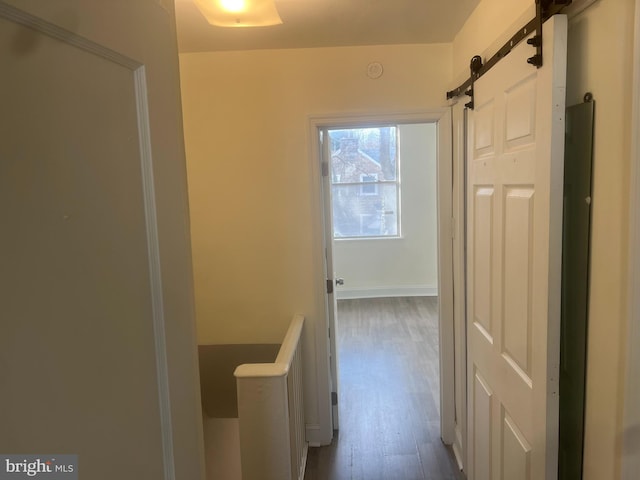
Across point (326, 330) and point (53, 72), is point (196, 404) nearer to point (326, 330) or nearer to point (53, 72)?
point (53, 72)

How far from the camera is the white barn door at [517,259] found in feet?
3.63

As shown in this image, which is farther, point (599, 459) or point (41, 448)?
point (599, 459)

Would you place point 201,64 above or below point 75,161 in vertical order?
above

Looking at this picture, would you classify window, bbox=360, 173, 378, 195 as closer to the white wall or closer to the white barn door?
the white wall

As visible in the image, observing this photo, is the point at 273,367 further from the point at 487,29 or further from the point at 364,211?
the point at 364,211

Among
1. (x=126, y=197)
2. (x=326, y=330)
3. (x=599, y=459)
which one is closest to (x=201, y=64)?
(x=326, y=330)

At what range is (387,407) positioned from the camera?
309 centimetres

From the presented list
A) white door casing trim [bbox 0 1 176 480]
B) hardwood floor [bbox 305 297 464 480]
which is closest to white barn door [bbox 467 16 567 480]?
hardwood floor [bbox 305 297 464 480]

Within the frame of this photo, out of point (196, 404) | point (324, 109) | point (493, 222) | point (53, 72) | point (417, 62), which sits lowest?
point (196, 404)

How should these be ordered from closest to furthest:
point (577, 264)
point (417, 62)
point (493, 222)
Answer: point (577, 264) < point (493, 222) < point (417, 62)

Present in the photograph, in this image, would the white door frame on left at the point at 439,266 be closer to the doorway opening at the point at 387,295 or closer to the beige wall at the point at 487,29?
the doorway opening at the point at 387,295

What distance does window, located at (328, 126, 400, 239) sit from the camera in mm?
5742

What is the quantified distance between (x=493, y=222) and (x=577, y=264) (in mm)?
427

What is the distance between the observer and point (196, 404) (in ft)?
3.21
